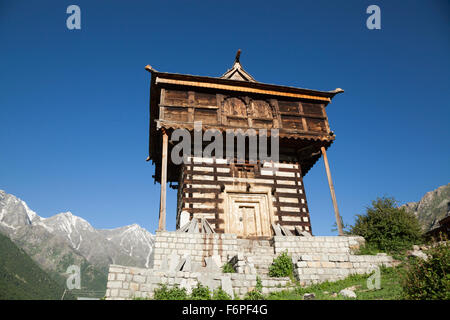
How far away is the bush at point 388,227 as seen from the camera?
40.2 feet

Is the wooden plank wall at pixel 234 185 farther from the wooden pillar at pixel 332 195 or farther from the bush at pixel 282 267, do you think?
the bush at pixel 282 267

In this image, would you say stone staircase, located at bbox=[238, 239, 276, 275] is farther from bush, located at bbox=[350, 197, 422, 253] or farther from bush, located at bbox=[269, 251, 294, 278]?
bush, located at bbox=[350, 197, 422, 253]

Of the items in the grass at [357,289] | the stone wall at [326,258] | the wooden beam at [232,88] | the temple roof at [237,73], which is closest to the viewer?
the grass at [357,289]

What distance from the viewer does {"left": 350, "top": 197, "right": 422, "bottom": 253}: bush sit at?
1224 centimetres

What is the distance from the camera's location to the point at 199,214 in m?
14.0

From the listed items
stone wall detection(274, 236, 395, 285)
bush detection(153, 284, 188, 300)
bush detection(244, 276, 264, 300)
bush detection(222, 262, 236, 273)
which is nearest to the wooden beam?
stone wall detection(274, 236, 395, 285)

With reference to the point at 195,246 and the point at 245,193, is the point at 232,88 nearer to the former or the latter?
the point at 245,193

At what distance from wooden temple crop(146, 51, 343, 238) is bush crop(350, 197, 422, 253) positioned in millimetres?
1220

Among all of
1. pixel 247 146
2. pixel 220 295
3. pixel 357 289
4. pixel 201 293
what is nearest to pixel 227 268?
pixel 220 295

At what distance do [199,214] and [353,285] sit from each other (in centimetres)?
730

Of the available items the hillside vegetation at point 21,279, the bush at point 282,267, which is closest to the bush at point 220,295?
the bush at point 282,267

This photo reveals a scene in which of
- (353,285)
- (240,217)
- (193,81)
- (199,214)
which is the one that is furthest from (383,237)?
(193,81)

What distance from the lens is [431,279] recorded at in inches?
240

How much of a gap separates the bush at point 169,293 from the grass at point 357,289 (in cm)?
247
